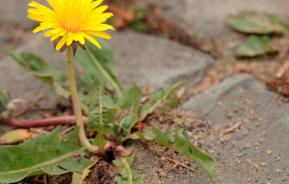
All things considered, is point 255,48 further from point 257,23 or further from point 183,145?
point 183,145

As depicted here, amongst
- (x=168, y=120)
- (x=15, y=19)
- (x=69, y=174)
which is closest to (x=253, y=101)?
(x=168, y=120)

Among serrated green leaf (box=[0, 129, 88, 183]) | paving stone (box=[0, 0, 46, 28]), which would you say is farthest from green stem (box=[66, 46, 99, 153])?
paving stone (box=[0, 0, 46, 28])

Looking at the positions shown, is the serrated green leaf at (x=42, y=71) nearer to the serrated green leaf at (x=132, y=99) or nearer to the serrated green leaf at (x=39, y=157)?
the serrated green leaf at (x=132, y=99)

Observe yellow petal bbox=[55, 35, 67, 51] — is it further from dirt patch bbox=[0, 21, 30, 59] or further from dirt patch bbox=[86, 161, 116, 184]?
dirt patch bbox=[0, 21, 30, 59]

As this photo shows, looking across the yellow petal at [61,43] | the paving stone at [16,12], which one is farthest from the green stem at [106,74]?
the paving stone at [16,12]

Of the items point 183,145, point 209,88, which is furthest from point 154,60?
point 183,145

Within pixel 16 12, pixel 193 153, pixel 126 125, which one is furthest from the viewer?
pixel 16 12
